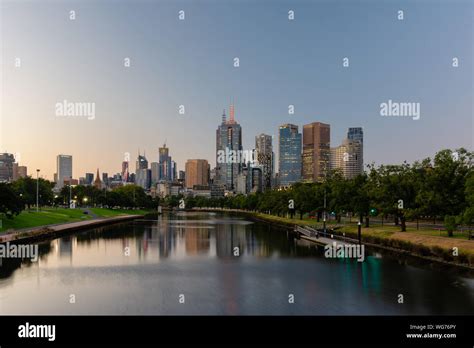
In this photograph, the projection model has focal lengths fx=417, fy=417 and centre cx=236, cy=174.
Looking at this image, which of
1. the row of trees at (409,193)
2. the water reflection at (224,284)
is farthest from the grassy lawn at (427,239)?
the water reflection at (224,284)

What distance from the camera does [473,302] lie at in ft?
A: 100

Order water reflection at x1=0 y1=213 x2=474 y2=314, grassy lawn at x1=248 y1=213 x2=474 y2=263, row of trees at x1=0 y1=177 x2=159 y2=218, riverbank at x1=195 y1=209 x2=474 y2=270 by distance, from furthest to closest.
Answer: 1. row of trees at x1=0 y1=177 x2=159 y2=218
2. grassy lawn at x1=248 y1=213 x2=474 y2=263
3. riverbank at x1=195 y1=209 x2=474 y2=270
4. water reflection at x1=0 y1=213 x2=474 y2=314

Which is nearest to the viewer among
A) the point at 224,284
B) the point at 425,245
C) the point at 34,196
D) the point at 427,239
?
the point at 224,284

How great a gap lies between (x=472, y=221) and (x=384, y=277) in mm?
14826

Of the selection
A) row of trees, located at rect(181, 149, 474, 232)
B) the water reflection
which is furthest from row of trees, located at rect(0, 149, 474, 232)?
the water reflection

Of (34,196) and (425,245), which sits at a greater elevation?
(34,196)

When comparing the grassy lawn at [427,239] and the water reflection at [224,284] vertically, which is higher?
the grassy lawn at [427,239]

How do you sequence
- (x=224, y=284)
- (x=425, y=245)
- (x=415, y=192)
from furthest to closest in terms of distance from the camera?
(x=415, y=192) → (x=425, y=245) → (x=224, y=284)

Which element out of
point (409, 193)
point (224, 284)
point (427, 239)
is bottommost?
point (224, 284)

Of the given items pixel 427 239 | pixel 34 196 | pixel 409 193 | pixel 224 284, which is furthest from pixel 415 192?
pixel 34 196

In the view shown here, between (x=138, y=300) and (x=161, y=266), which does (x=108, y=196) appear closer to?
(x=161, y=266)

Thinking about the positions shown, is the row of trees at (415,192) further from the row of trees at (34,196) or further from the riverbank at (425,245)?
the row of trees at (34,196)

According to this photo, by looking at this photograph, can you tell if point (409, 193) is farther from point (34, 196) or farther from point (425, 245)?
point (34, 196)

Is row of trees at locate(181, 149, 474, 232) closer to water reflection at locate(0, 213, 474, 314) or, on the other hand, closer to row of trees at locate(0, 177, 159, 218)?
water reflection at locate(0, 213, 474, 314)
